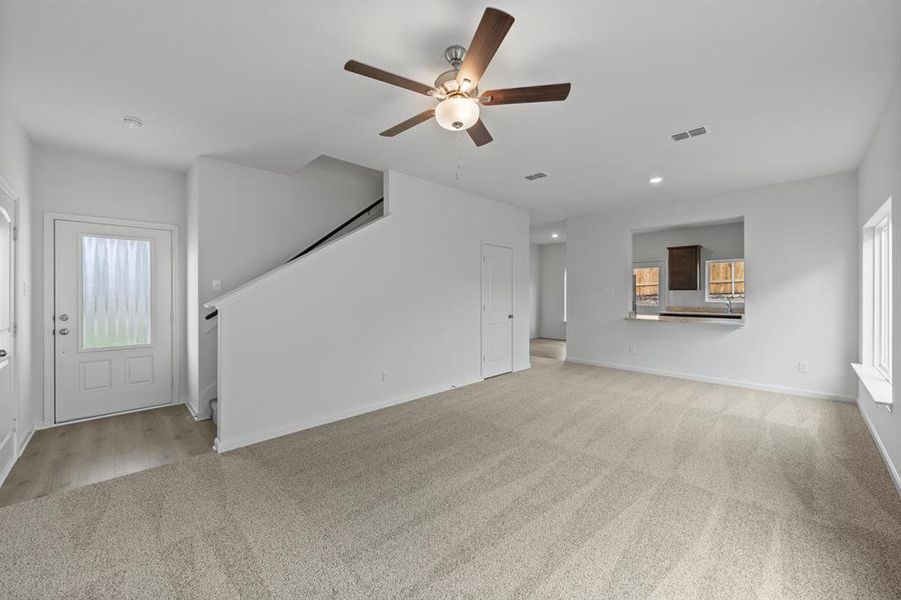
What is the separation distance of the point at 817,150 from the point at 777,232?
1.39 m

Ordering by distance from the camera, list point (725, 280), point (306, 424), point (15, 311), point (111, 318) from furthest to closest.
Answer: point (725, 280) → point (111, 318) → point (306, 424) → point (15, 311)

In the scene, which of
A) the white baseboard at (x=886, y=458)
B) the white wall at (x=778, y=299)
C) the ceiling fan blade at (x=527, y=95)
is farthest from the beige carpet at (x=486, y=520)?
the ceiling fan blade at (x=527, y=95)

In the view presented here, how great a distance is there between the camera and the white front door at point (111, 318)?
3.83 meters

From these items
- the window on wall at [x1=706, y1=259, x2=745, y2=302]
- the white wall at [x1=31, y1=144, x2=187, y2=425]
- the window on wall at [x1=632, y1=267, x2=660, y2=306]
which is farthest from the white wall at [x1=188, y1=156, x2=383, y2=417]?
the window on wall at [x1=706, y1=259, x2=745, y2=302]

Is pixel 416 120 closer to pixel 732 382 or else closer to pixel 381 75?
pixel 381 75

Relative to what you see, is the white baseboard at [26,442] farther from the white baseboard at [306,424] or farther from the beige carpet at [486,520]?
the white baseboard at [306,424]

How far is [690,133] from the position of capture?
3.40 m

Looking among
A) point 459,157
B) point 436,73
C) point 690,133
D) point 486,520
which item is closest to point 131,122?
point 436,73

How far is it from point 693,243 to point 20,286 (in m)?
9.66

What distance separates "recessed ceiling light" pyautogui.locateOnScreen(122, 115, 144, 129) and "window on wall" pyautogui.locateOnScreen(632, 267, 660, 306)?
8337mm

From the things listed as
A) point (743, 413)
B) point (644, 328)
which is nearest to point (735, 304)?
point (644, 328)

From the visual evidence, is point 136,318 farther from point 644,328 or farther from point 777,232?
point 777,232

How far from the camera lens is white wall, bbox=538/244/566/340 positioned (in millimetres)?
10289

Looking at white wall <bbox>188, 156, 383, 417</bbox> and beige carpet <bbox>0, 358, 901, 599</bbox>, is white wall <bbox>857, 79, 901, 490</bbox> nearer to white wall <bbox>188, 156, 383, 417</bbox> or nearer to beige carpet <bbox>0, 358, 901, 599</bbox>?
beige carpet <bbox>0, 358, 901, 599</bbox>
